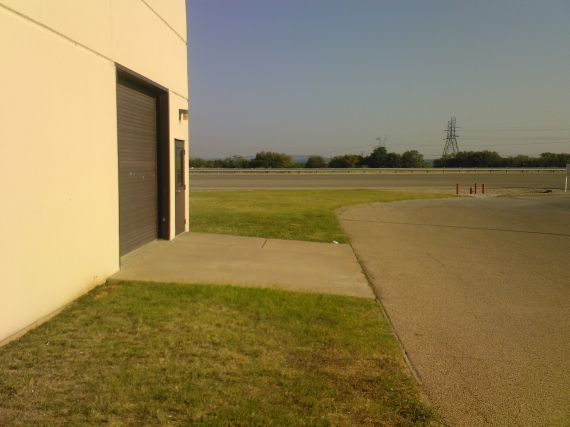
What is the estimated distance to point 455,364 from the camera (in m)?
5.04

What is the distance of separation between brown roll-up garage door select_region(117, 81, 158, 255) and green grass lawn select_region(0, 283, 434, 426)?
2.69 metres

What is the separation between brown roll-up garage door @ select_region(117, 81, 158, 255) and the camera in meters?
8.81

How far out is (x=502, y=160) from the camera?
75812 millimetres

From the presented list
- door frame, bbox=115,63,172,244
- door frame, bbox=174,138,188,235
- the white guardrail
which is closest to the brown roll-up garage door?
door frame, bbox=115,63,172,244

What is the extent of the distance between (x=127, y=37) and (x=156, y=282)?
3500mm

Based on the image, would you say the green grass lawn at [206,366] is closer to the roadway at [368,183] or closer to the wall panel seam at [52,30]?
the wall panel seam at [52,30]

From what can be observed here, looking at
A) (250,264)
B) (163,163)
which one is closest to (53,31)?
(250,264)

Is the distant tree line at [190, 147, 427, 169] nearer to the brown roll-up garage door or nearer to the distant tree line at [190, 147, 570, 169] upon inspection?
the distant tree line at [190, 147, 570, 169]

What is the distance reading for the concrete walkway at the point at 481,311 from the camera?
4.34 meters

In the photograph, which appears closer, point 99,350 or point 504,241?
point 99,350

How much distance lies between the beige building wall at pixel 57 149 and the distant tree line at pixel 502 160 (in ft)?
238

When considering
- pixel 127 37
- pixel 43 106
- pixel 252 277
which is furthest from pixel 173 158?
pixel 43 106

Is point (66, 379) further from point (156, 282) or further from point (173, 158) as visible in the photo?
point (173, 158)

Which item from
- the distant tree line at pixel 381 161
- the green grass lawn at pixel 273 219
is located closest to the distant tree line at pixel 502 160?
the distant tree line at pixel 381 161
